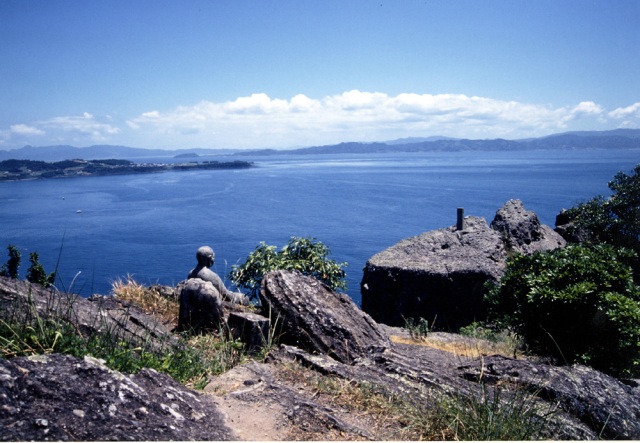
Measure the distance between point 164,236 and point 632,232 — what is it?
59475mm

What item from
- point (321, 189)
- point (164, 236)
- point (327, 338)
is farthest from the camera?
point (321, 189)

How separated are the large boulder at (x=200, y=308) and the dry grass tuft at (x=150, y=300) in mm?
A: 992

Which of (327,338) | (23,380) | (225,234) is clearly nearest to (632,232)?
(327,338)

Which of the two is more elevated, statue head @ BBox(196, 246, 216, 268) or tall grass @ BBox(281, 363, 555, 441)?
statue head @ BBox(196, 246, 216, 268)

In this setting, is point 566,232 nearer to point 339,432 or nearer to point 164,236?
point 339,432

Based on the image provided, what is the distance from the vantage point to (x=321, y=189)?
118 m

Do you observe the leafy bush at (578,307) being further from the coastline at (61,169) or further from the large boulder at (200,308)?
the coastline at (61,169)

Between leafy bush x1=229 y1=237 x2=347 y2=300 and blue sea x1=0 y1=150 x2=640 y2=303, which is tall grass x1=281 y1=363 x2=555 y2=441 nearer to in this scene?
leafy bush x1=229 y1=237 x2=347 y2=300

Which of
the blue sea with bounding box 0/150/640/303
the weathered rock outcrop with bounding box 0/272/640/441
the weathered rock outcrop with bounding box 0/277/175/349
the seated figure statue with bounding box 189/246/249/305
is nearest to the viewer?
the weathered rock outcrop with bounding box 0/272/640/441

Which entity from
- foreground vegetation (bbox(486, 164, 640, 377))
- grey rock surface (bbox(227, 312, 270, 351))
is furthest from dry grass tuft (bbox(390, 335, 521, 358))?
grey rock surface (bbox(227, 312, 270, 351))

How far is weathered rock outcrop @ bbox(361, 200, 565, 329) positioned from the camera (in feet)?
63.4

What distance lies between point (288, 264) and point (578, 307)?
23.7 ft

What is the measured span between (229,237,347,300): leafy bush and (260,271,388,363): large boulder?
12.9 ft

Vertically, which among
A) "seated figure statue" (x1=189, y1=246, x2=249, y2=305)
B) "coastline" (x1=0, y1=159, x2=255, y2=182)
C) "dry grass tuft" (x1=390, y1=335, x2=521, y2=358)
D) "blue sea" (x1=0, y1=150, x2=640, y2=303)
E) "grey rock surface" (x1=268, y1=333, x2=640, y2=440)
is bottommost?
"blue sea" (x1=0, y1=150, x2=640, y2=303)
